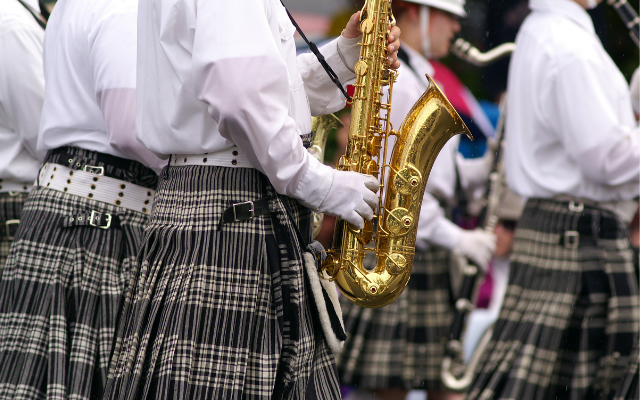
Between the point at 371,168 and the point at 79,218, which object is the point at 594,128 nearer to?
the point at 371,168

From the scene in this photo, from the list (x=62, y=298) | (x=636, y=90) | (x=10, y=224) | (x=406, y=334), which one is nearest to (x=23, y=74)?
(x=10, y=224)

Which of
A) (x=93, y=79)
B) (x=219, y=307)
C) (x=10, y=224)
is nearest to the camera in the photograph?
(x=219, y=307)

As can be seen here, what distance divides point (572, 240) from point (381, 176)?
175 centimetres

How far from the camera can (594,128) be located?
139 inches

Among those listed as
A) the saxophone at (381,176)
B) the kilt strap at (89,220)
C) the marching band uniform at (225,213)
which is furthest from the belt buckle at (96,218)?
the saxophone at (381,176)

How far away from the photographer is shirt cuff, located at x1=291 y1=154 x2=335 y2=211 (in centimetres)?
192

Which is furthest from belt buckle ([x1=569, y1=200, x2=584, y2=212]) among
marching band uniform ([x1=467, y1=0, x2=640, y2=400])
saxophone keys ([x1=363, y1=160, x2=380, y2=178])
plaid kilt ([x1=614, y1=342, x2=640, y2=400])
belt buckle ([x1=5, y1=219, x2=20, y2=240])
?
belt buckle ([x1=5, y1=219, x2=20, y2=240])

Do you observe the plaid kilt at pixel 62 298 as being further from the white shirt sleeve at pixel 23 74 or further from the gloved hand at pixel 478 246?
the gloved hand at pixel 478 246

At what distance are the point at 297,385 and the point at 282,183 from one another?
532mm

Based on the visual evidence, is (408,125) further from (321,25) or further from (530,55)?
(321,25)

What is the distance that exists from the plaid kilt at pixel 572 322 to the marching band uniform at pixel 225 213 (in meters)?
1.79

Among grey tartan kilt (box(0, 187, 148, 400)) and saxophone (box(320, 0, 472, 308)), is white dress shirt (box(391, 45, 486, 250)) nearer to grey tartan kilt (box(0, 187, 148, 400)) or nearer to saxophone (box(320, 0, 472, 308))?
saxophone (box(320, 0, 472, 308))

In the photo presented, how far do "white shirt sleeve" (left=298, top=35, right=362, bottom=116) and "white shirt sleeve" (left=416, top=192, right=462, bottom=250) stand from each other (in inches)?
72.4

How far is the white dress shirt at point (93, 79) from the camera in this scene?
7.64 feet
